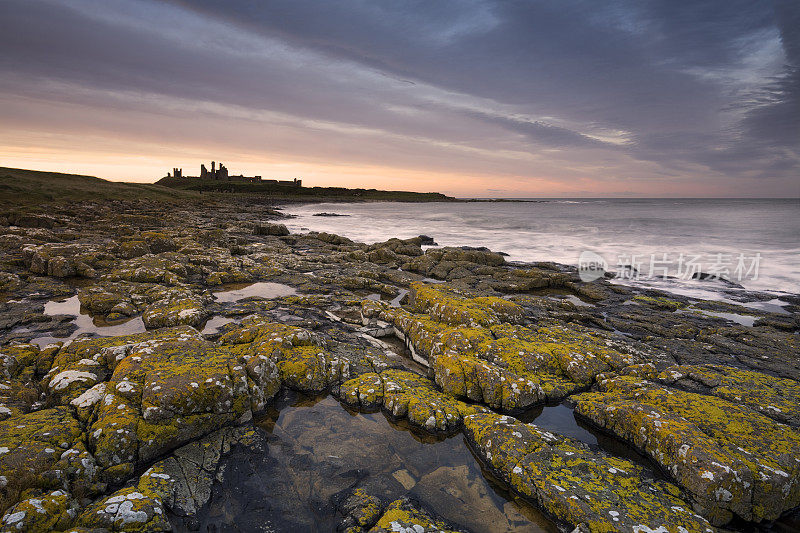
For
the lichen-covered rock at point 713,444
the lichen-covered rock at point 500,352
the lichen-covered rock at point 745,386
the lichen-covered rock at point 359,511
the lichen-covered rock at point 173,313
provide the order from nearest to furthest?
the lichen-covered rock at point 359,511 → the lichen-covered rock at point 713,444 → the lichen-covered rock at point 745,386 → the lichen-covered rock at point 500,352 → the lichen-covered rock at point 173,313

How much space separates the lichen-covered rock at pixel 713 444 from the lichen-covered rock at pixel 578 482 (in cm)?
47

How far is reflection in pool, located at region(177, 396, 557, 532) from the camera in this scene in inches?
196

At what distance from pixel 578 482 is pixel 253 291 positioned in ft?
45.9

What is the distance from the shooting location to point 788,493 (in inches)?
209

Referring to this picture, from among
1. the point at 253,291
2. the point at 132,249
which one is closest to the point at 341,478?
the point at 253,291

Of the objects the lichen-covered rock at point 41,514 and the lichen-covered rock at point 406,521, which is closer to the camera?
the lichen-covered rock at point 41,514

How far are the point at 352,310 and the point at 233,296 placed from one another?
17.4ft

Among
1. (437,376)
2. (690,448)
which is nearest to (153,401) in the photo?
(437,376)

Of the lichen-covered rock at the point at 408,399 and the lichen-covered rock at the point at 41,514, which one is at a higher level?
the lichen-covered rock at the point at 41,514

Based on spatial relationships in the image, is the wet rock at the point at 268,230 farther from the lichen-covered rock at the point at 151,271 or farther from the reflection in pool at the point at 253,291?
the reflection in pool at the point at 253,291

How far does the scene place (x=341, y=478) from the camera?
568 cm

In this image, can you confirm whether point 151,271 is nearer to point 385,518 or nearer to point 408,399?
point 408,399

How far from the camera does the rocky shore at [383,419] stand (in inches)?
192

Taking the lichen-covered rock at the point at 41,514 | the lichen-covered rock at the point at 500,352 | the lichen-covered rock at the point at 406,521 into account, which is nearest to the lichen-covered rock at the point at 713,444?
the lichen-covered rock at the point at 500,352
